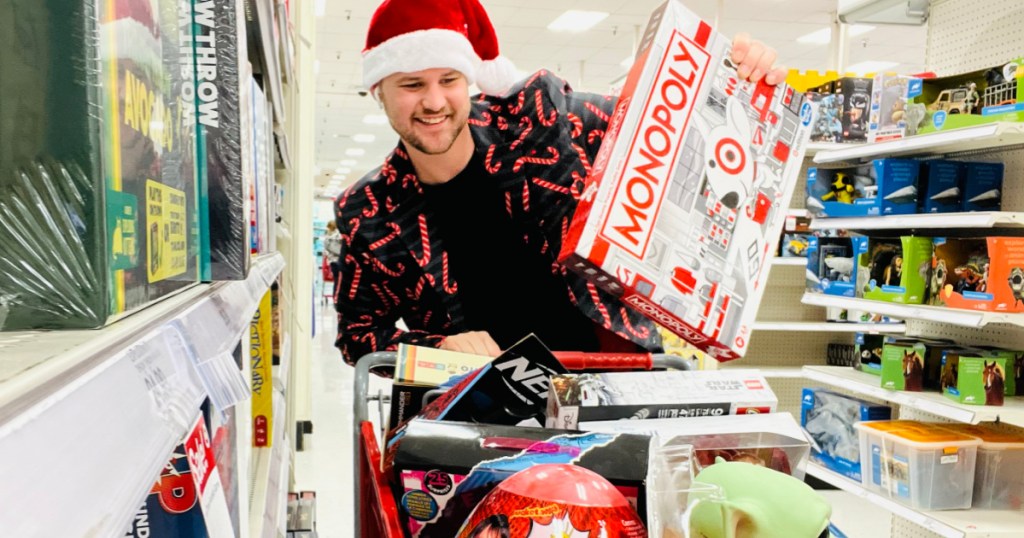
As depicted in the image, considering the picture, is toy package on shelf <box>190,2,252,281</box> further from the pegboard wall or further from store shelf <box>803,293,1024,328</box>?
the pegboard wall

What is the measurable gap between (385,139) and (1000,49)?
16737 millimetres

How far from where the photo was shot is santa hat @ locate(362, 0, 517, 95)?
1.84 meters

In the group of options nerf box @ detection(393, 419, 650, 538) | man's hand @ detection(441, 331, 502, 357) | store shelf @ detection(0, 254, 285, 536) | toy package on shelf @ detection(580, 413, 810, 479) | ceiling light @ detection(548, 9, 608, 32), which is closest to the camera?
store shelf @ detection(0, 254, 285, 536)

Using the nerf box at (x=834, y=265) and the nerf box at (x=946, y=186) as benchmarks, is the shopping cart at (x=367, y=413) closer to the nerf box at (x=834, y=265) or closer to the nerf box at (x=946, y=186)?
the nerf box at (x=946, y=186)

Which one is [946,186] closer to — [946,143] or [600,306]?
[946,143]

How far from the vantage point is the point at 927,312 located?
3223mm

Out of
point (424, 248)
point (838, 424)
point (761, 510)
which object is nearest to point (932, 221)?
point (838, 424)

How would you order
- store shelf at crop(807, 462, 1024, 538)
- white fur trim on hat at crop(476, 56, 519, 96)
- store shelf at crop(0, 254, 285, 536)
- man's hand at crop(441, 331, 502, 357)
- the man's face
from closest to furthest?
store shelf at crop(0, 254, 285, 536)
man's hand at crop(441, 331, 502, 357)
the man's face
white fur trim on hat at crop(476, 56, 519, 96)
store shelf at crop(807, 462, 1024, 538)

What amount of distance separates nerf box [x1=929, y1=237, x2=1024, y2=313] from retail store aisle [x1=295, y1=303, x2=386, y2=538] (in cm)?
268

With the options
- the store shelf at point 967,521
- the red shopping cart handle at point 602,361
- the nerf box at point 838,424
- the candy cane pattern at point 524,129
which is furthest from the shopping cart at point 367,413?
the nerf box at point 838,424

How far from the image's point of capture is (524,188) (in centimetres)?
191

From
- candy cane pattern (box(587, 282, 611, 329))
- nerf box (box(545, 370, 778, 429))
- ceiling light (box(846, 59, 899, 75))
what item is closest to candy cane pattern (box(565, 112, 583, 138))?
candy cane pattern (box(587, 282, 611, 329))

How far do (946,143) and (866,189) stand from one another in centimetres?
47

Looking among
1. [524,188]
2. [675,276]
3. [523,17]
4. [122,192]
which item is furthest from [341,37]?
[122,192]
